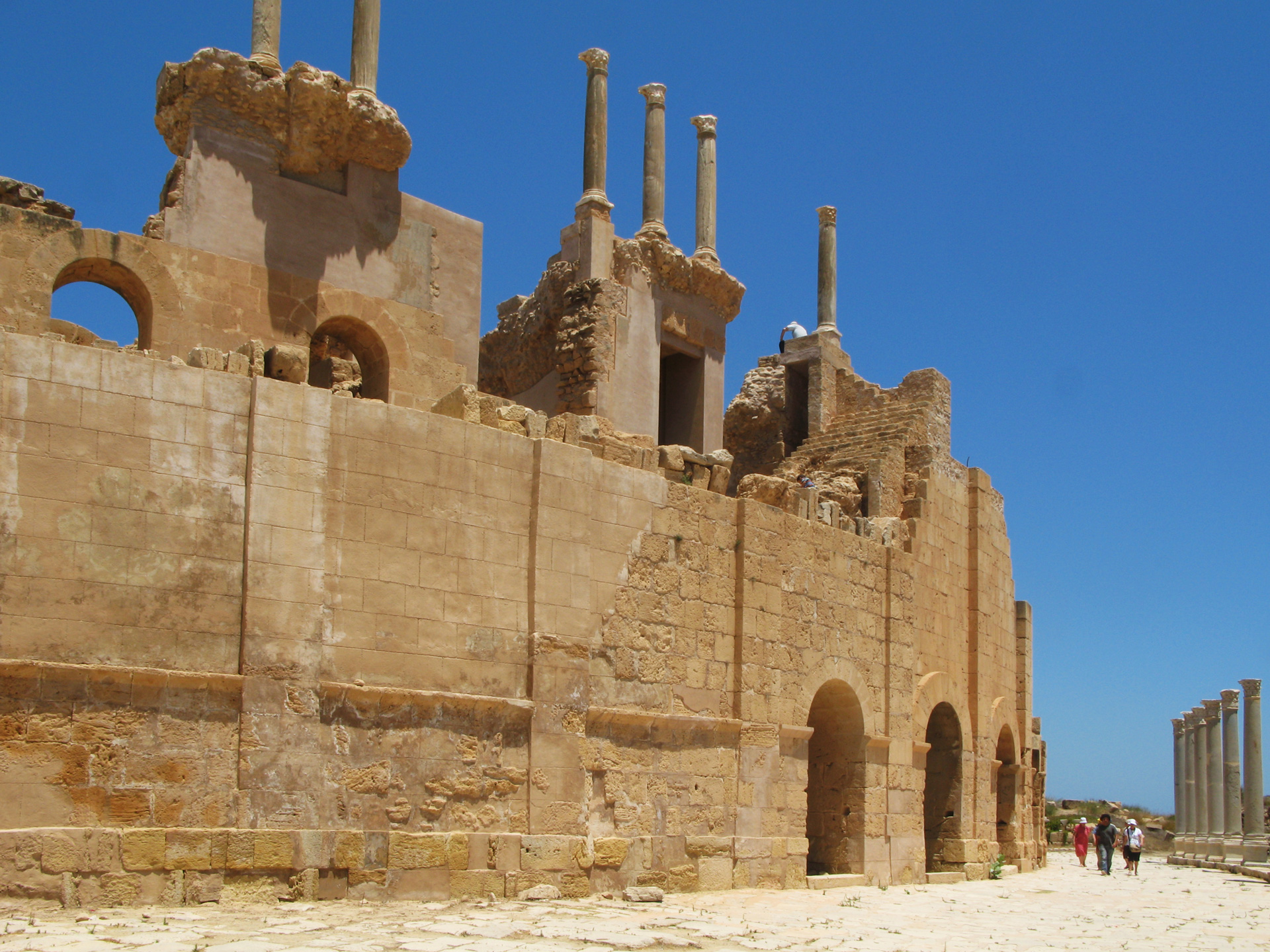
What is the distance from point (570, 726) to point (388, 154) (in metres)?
6.14

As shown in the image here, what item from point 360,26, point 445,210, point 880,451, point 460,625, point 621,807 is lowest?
point 621,807

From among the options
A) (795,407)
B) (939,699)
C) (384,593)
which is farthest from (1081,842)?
(384,593)

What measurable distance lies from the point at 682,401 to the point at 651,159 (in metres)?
3.67

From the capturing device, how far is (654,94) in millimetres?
20188

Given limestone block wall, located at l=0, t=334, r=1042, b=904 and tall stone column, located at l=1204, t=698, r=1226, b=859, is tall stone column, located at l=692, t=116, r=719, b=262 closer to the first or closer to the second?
limestone block wall, located at l=0, t=334, r=1042, b=904

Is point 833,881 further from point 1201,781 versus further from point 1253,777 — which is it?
point 1201,781

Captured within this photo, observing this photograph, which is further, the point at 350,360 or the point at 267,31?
the point at 350,360

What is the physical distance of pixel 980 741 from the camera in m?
17.4

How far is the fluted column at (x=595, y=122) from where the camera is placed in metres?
18.6

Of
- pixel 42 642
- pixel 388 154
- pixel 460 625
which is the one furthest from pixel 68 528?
pixel 388 154

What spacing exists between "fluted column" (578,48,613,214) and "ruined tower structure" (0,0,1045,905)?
178cm

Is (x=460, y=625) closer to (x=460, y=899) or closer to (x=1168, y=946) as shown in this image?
(x=460, y=899)

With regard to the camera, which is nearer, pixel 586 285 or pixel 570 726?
pixel 570 726

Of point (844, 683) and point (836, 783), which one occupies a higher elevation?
point (844, 683)
